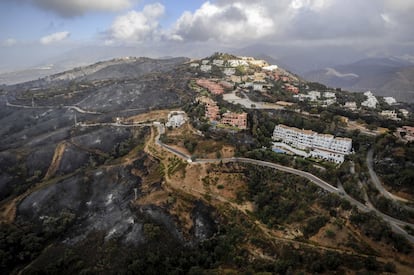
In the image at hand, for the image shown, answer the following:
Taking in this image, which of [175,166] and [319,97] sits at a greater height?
[319,97]

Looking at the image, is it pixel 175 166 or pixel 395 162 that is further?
pixel 175 166

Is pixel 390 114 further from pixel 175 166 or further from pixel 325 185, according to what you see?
pixel 175 166

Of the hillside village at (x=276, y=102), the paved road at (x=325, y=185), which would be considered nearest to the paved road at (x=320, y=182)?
the paved road at (x=325, y=185)

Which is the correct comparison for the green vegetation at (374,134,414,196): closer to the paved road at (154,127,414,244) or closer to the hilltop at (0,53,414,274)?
the hilltop at (0,53,414,274)

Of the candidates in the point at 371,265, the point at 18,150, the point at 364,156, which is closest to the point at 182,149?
the point at 364,156

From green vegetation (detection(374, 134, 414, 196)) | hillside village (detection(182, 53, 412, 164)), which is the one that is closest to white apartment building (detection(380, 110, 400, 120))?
hillside village (detection(182, 53, 412, 164))

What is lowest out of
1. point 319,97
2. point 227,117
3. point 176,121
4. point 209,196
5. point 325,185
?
point 209,196

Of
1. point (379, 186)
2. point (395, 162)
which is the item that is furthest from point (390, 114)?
point (379, 186)

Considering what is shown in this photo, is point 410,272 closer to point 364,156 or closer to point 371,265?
point 371,265
